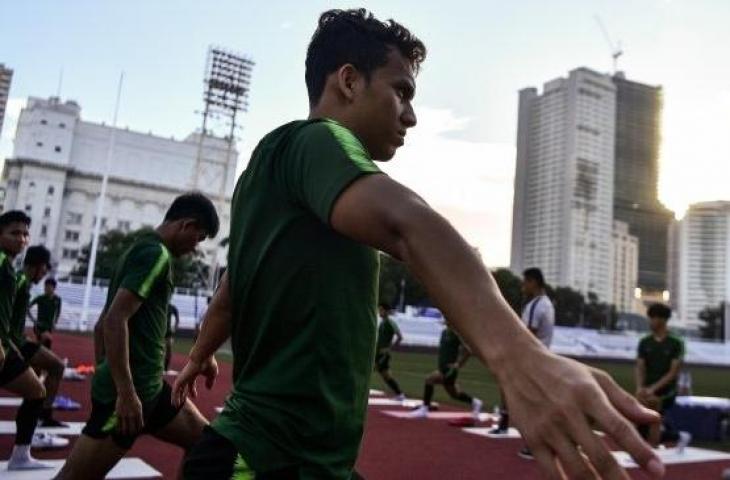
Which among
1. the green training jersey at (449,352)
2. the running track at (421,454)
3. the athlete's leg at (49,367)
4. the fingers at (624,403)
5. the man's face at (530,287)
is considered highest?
the man's face at (530,287)

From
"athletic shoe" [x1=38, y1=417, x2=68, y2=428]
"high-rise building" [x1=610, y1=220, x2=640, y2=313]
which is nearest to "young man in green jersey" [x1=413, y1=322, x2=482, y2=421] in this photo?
"athletic shoe" [x1=38, y1=417, x2=68, y2=428]

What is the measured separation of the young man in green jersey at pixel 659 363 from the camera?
7.33m

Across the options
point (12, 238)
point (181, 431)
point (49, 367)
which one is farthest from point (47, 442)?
point (181, 431)

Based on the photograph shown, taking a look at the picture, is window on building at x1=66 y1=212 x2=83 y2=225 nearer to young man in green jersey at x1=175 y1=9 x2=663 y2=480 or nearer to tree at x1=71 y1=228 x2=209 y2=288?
tree at x1=71 y1=228 x2=209 y2=288

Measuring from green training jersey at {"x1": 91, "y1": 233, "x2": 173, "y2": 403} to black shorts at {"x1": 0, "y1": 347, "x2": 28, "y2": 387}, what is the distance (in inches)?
76.9

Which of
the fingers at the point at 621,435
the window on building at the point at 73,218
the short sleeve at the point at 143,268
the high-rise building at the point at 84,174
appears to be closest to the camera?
the fingers at the point at 621,435

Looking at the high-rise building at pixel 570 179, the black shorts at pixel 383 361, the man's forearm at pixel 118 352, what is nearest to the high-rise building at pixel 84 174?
the high-rise building at pixel 570 179

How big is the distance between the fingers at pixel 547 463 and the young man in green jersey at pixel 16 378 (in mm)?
5189

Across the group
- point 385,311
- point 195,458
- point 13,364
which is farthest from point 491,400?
point 195,458

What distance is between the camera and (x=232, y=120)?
52125mm

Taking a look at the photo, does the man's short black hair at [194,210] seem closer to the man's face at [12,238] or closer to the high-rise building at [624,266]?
the man's face at [12,238]

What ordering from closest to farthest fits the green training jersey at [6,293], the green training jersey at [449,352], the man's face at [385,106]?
the man's face at [385,106], the green training jersey at [6,293], the green training jersey at [449,352]

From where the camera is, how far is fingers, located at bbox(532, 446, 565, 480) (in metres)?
0.82

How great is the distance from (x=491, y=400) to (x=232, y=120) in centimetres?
4338
